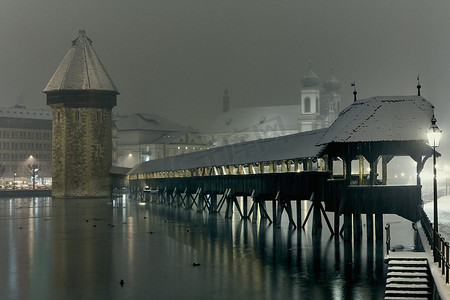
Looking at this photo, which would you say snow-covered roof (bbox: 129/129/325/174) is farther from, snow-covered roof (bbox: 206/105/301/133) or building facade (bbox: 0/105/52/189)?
snow-covered roof (bbox: 206/105/301/133)

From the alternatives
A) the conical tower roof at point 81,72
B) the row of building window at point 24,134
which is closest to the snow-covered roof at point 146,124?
the row of building window at point 24,134

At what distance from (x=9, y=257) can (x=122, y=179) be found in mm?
68373

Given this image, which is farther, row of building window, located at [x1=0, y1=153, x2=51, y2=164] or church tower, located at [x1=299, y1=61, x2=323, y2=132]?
church tower, located at [x1=299, y1=61, x2=323, y2=132]

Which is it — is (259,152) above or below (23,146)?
below

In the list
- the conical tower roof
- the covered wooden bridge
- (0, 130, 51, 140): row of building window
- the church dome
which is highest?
the church dome

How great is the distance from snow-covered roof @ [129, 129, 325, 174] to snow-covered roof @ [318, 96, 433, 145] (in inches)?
129

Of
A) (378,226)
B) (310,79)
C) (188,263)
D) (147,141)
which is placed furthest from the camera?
(310,79)

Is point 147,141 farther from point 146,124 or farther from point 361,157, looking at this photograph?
point 361,157

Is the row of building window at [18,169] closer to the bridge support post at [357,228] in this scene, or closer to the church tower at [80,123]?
the church tower at [80,123]

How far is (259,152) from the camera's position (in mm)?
48125

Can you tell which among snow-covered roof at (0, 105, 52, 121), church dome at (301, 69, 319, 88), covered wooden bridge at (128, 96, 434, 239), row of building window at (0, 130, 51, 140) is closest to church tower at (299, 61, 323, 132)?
church dome at (301, 69, 319, 88)

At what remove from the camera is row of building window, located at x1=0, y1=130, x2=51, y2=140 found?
504ft

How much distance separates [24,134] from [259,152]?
115 meters

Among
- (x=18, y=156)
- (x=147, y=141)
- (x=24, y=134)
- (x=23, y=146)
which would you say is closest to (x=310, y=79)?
(x=147, y=141)
